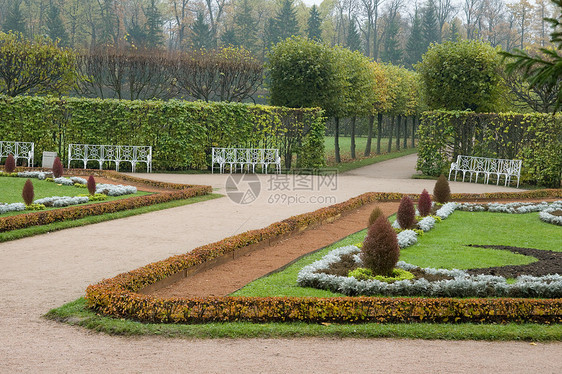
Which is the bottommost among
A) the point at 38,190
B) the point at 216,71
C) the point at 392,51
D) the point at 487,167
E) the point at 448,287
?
the point at 448,287

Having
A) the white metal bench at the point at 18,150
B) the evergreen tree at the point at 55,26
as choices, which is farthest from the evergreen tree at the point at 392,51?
the white metal bench at the point at 18,150

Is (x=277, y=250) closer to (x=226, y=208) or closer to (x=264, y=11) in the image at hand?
(x=226, y=208)

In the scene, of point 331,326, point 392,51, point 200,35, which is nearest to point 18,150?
point 331,326

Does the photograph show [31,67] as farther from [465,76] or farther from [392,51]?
[392,51]

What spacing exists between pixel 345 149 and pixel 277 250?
3021cm

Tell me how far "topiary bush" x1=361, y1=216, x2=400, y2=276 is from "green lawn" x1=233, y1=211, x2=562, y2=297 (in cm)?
78

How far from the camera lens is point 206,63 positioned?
34062 millimetres

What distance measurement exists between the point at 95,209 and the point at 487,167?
1446 centimetres

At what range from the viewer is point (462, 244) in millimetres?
9859

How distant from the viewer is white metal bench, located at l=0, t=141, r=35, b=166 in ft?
66.1

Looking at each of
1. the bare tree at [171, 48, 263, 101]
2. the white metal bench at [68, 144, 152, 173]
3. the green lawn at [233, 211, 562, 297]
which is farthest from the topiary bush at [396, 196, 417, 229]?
the bare tree at [171, 48, 263, 101]

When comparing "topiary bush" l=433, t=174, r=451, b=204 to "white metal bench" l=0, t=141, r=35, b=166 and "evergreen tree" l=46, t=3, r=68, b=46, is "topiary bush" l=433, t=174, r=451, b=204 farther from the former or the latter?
"evergreen tree" l=46, t=3, r=68, b=46

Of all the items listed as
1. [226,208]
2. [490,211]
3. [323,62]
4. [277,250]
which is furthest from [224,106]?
[277,250]

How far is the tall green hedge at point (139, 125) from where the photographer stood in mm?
21141
